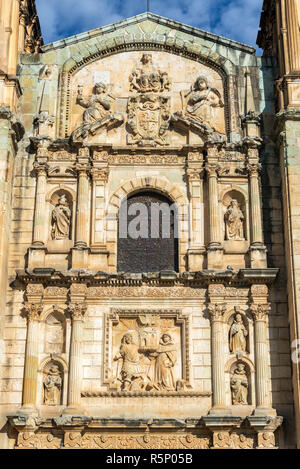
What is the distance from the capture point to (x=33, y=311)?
15.6m

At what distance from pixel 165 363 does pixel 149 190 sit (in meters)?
3.80

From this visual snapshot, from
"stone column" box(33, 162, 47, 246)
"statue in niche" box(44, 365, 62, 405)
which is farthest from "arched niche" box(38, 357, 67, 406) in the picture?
"stone column" box(33, 162, 47, 246)

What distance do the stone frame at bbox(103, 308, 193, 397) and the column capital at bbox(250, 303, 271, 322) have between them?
1303 mm

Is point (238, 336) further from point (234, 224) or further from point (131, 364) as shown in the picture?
point (234, 224)

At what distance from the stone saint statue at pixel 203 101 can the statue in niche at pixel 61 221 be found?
345cm

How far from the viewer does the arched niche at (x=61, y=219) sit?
16.4 metres

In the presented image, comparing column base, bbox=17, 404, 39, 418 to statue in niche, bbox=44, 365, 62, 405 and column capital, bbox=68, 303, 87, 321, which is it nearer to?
statue in niche, bbox=44, 365, 62, 405

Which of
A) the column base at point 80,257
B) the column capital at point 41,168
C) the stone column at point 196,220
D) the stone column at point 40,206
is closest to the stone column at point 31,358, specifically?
the column base at point 80,257

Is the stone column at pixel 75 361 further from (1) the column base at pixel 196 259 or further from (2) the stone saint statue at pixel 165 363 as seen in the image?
(1) the column base at pixel 196 259

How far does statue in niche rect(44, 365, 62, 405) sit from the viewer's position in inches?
598

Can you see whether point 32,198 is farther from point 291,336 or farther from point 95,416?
point 291,336

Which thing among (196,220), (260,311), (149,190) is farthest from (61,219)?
(260,311)

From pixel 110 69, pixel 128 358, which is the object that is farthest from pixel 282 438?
pixel 110 69

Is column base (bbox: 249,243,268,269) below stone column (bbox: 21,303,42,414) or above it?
Answer: above
